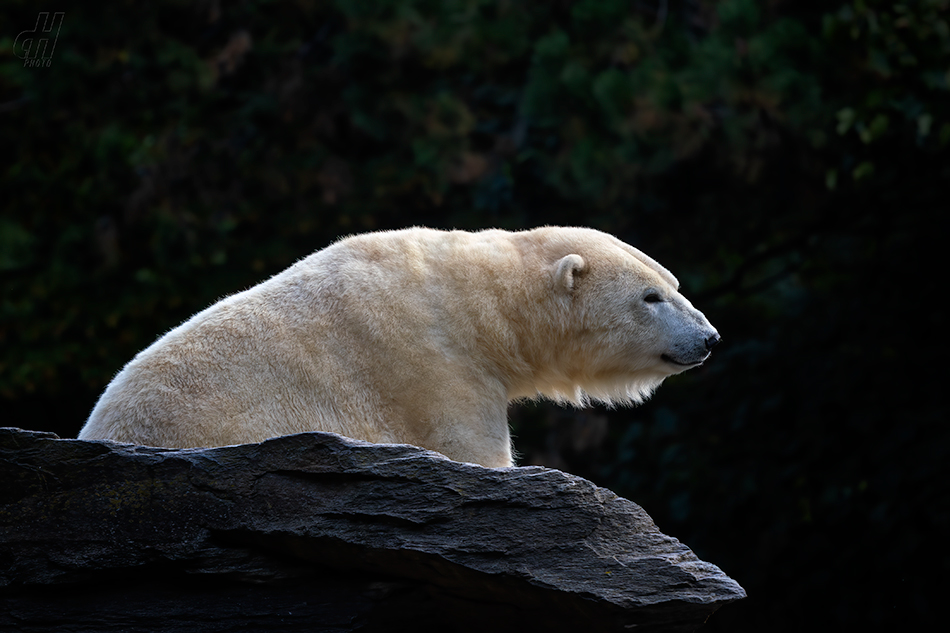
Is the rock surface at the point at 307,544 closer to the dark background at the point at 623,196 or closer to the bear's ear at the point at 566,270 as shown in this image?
the bear's ear at the point at 566,270

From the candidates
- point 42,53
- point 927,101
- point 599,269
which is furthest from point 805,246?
point 42,53

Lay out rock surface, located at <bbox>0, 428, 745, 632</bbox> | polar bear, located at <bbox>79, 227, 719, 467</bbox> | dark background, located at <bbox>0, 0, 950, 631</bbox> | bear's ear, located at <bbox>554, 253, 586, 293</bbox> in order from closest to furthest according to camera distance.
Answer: rock surface, located at <bbox>0, 428, 745, 632</bbox>
polar bear, located at <bbox>79, 227, 719, 467</bbox>
bear's ear, located at <bbox>554, 253, 586, 293</bbox>
dark background, located at <bbox>0, 0, 950, 631</bbox>

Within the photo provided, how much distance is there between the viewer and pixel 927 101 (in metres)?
5.96

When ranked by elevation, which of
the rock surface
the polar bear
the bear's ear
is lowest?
the rock surface

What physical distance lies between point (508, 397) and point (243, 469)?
3.93 feet

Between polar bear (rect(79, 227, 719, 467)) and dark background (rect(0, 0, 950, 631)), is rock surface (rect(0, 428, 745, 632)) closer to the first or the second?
polar bear (rect(79, 227, 719, 467))

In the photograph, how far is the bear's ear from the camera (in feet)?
11.4

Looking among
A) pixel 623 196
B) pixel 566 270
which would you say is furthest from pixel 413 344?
pixel 623 196

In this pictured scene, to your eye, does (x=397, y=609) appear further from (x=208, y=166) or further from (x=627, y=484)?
(x=208, y=166)

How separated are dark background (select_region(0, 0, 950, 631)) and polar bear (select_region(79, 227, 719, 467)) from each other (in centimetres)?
297

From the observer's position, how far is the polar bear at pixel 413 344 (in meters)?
3.01

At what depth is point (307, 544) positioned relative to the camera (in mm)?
2668

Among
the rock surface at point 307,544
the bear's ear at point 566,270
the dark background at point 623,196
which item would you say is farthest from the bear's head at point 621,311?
the dark background at point 623,196

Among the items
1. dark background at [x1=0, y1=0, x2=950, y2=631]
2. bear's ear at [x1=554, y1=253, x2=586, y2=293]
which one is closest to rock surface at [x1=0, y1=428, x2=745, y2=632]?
bear's ear at [x1=554, y1=253, x2=586, y2=293]
